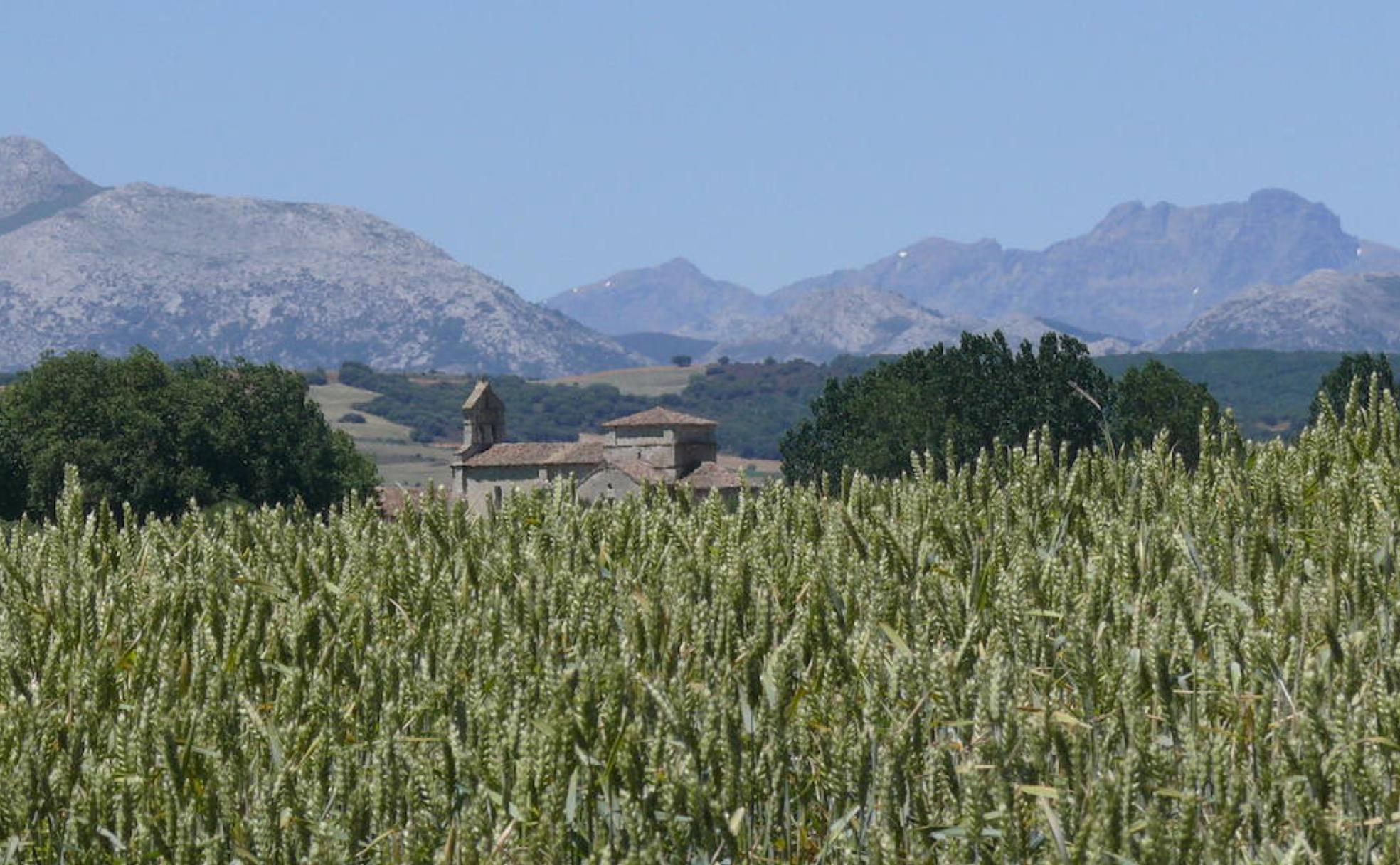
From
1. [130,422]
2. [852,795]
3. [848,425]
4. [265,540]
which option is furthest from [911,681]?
[848,425]

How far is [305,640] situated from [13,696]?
3.35 ft

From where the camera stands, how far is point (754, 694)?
5.70m

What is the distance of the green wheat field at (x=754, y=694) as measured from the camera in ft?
15.6

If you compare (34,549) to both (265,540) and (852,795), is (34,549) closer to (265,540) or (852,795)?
(265,540)

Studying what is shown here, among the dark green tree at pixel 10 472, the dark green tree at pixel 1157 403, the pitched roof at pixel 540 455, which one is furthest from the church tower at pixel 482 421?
the dark green tree at pixel 10 472

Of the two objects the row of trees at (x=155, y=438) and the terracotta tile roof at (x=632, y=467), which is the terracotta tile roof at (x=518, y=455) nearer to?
the terracotta tile roof at (x=632, y=467)

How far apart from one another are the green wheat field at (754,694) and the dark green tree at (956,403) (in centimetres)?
10083

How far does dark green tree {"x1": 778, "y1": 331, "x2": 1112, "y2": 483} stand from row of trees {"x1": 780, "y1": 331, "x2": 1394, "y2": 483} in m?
0.06

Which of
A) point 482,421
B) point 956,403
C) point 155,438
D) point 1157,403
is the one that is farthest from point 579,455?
point 155,438

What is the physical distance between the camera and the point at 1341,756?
4.60 meters

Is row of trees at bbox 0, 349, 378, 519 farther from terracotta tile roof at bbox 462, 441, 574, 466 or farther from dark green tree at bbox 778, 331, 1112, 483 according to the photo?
terracotta tile roof at bbox 462, 441, 574, 466

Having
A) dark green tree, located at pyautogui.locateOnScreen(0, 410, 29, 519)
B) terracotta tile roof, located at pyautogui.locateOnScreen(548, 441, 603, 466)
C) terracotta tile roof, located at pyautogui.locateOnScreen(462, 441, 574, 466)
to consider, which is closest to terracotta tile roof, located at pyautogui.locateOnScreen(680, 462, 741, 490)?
terracotta tile roof, located at pyautogui.locateOnScreen(548, 441, 603, 466)

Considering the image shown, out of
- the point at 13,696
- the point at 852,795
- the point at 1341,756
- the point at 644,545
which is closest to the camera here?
the point at 1341,756

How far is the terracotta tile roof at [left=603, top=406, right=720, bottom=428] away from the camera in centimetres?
14550
